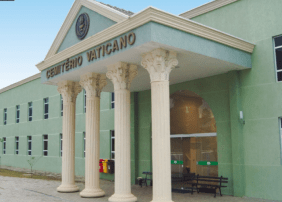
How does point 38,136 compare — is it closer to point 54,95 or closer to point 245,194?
point 54,95

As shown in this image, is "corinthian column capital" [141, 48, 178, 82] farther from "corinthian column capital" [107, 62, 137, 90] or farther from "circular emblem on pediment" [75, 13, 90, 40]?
"circular emblem on pediment" [75, 13, 90, 40]

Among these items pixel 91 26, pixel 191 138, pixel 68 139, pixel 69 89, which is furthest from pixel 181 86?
pixel 68 139

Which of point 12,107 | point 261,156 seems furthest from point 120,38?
point 12,107

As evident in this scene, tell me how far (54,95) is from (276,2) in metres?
17.4

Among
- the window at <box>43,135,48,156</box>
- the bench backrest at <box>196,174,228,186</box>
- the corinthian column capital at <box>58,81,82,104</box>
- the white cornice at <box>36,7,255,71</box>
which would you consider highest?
the white cornice at <box>36,7,255,71</box>

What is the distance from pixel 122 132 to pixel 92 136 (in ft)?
7.42

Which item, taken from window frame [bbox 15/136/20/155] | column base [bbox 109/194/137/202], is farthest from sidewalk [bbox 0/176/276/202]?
window frame [bbox 15/136/20/155]

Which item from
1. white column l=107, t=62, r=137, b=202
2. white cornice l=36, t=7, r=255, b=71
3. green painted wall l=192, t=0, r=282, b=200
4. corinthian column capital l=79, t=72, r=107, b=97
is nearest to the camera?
white cornice l=36, t=7, r=255, b=71

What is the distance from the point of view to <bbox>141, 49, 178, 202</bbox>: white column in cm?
952

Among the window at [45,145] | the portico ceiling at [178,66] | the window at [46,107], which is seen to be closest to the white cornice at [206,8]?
the portico ceiling at [178,66]

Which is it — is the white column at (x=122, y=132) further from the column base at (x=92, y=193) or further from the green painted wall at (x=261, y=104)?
the green painted wall at (x=261, y=104)

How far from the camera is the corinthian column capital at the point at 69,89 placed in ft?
48.1

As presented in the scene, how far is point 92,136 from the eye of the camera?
1305 cm

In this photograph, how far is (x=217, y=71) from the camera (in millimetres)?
12844
